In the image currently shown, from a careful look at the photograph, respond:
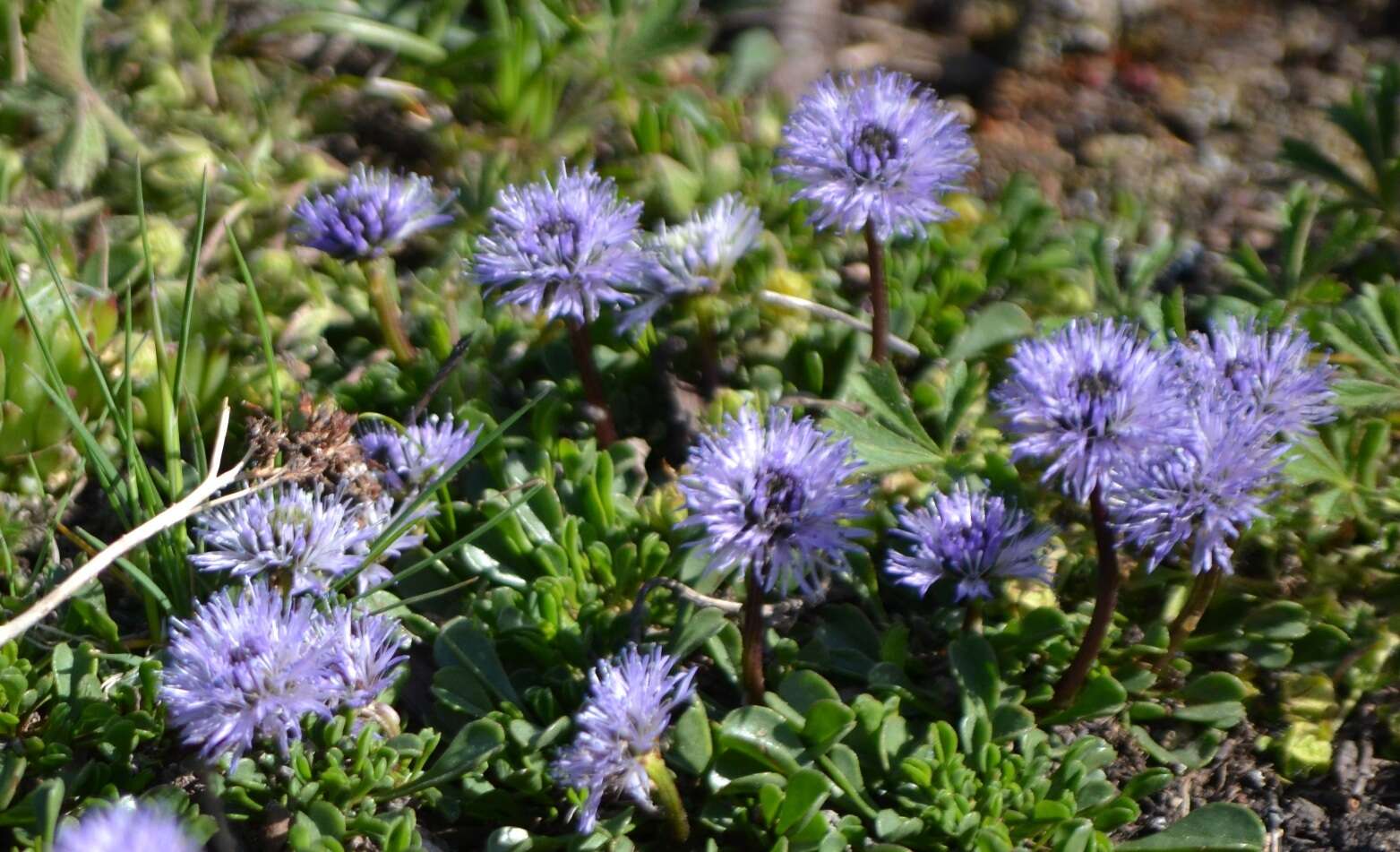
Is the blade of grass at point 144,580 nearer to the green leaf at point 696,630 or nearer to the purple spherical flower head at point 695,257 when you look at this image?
the green leaf at point 696,630

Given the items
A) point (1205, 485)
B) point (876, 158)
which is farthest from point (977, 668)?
point (876, 158)

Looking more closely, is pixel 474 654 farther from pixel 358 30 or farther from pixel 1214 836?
pixel 358 30

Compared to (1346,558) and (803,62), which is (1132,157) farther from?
(1346,558)

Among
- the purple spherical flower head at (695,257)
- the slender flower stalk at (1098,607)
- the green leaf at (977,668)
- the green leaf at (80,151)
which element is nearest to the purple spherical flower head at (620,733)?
the green leaf at (977,668)

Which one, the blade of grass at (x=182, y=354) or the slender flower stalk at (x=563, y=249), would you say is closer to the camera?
the blade of grass at (x=182, y=354)

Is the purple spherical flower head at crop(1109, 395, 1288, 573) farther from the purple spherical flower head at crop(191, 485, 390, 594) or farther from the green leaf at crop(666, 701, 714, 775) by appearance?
the purple spherical flower head at crop(191, 485, 390, 594)

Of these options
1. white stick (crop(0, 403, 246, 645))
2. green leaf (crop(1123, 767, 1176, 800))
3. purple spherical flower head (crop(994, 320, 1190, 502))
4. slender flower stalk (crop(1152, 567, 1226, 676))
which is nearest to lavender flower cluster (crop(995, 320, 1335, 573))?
purple spherical flower head (crop(994, 320, 1190, 502))
